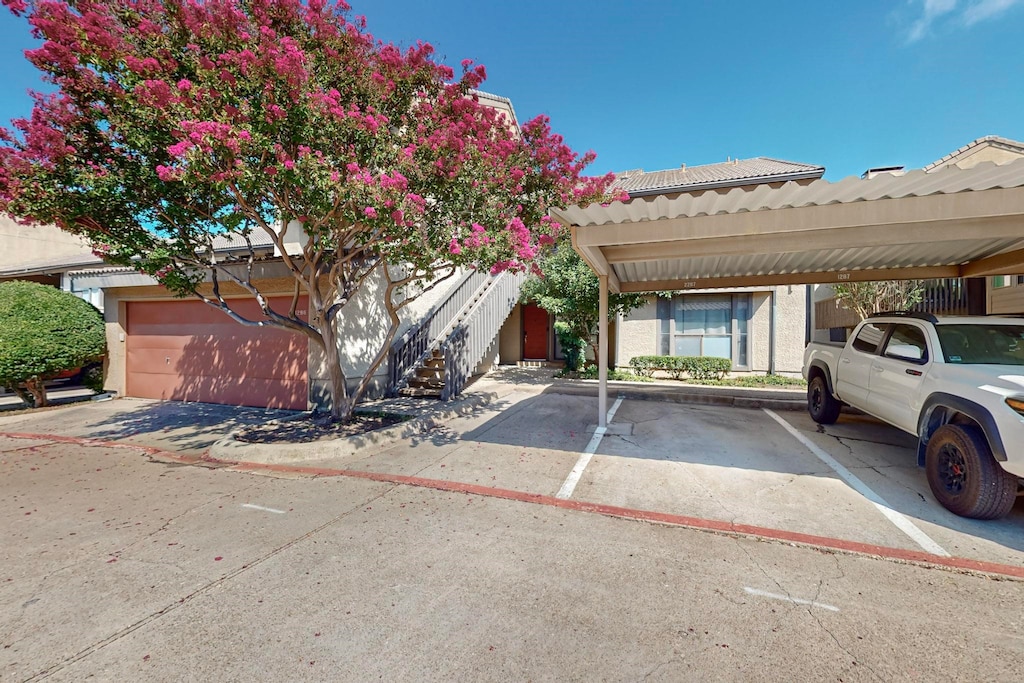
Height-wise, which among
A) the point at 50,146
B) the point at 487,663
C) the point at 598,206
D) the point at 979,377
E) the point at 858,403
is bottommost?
the point at 487,663

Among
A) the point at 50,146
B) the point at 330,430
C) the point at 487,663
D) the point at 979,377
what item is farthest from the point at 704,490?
the point at 50,146

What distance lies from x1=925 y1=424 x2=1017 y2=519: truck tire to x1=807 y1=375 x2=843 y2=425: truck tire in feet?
10.3

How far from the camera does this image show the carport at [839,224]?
13.0ft

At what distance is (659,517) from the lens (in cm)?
396

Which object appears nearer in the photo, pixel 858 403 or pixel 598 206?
pixel 598 206

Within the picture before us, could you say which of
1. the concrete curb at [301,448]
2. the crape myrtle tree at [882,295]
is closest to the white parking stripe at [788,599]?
the concrete curb at [301,448]

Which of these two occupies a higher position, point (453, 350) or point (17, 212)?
point (17, 212)

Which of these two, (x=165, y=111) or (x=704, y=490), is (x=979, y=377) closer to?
(x=704, y=490)

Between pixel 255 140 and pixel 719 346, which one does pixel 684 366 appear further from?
pixel 255 140

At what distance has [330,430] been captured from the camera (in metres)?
6.87

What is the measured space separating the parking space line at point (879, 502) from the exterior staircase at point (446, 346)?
6435 millimetres

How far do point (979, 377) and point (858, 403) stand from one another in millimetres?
2315

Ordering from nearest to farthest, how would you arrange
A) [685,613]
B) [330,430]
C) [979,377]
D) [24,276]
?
[685,613] < [979,377] < [330,430] < [24,276]

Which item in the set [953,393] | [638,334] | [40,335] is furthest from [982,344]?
[40,335]
